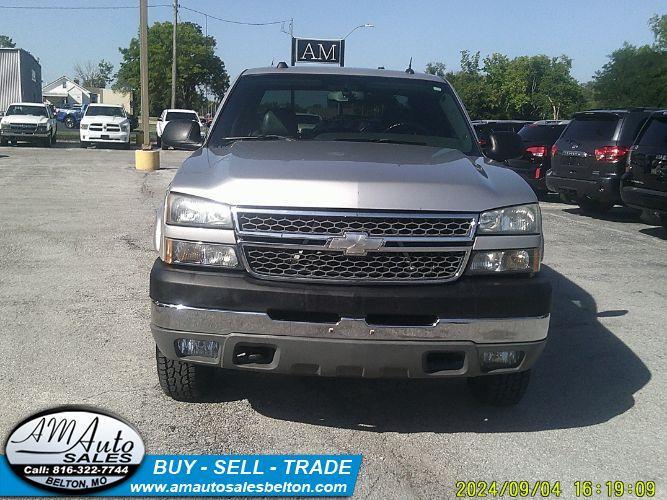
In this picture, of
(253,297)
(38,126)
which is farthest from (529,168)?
(38,126)

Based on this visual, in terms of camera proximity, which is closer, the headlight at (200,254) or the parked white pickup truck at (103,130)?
the headlight at (200,254)

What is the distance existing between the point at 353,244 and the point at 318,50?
21.1m

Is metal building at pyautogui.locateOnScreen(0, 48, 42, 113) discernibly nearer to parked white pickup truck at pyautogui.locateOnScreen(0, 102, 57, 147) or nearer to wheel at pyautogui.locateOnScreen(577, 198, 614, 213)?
parked white pickup truck at pyautogui.locateOnScreen(0, 102, 57, 147)

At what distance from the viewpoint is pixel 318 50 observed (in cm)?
2336

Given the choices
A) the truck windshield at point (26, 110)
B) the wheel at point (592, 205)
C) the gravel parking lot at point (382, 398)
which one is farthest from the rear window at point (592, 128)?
the truck windshield at point (26, 110)

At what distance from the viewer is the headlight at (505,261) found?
339 cm

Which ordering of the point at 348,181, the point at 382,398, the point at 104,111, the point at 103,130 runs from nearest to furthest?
the point at 348,181
the point at 382,398
the point at 103,130
the point at 104,111

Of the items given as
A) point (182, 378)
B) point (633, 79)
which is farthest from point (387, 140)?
point (633, 79)

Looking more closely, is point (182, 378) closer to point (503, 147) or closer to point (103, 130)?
point (503, 147)

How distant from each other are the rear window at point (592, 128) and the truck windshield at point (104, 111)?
20.8 m

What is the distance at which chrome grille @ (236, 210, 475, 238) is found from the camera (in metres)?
3.27

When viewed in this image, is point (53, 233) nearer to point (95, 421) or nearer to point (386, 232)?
point (95, 421)

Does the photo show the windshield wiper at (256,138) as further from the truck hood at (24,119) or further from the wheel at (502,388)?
the truck hood at (24,119)

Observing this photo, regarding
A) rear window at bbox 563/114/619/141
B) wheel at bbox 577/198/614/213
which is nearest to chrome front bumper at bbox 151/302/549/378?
rear window at bbox 563/114/619/141
